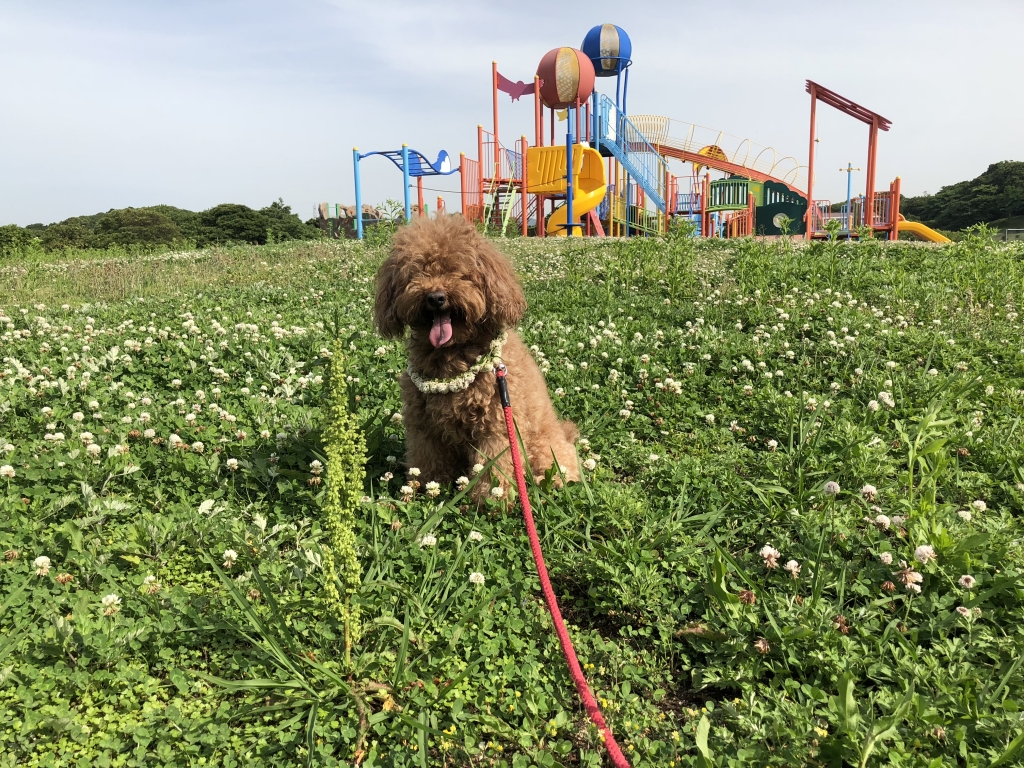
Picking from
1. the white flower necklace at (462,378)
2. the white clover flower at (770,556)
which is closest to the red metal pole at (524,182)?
the white flower necklace at (462,378)

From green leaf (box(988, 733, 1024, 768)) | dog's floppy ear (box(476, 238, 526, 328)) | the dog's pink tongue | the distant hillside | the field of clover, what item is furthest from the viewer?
the distant hillside

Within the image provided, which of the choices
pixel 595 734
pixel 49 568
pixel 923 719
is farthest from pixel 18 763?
pixel 923 719

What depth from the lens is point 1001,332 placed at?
5223mm

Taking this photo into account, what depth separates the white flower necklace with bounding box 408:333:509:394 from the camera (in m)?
3.16

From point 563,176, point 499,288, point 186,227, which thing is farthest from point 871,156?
point 186,227

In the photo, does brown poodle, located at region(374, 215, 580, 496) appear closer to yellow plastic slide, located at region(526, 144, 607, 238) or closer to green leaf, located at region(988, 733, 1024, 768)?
green leaf, located at region(988, 733, 1024, 768)

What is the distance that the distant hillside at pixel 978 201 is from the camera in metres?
47.7

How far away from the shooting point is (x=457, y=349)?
10.7 ft

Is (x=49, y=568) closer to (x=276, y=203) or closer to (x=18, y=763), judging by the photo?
(x=18, y=763)

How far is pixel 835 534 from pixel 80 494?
146 inches

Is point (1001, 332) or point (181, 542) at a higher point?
point (1001, 332)

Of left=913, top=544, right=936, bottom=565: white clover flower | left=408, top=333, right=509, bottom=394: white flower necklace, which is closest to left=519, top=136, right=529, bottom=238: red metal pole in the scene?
left=408, top=333, right=509, bottom=394: white flower necklace

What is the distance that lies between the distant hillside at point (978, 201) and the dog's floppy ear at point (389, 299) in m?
58.4

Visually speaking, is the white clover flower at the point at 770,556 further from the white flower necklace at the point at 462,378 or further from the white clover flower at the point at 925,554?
the white flower necklace at the point at 462,378
